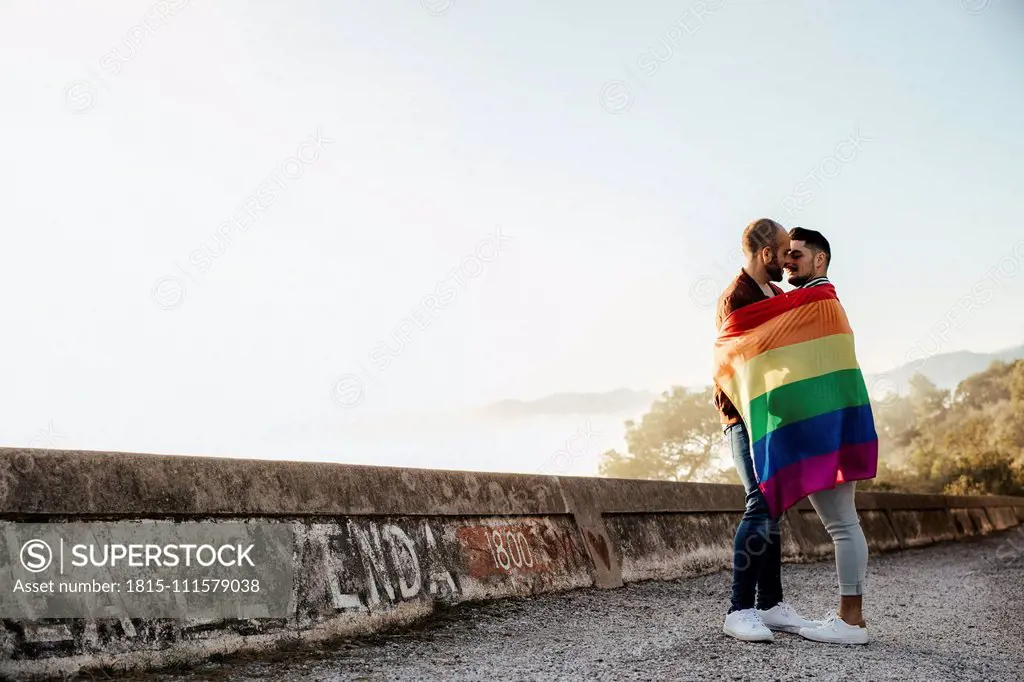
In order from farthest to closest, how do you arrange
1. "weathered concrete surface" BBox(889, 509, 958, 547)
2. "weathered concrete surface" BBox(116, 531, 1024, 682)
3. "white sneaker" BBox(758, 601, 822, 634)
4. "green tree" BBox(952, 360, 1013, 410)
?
"green tree" BBox(952, 360, 1013, 410), "weathered concrete surface" BBox(889, 509, 958, 547), "white sneaker" BBox(758, 601, 822, 634), "weathered concrete surface" BBox(116, 531, 1024, 682)

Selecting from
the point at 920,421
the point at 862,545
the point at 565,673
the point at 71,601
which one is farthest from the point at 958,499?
the point at 920,421

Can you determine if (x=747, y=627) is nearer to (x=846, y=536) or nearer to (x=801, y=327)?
(x=846, y=536)

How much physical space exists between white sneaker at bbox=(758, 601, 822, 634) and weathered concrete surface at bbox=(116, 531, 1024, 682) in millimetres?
61

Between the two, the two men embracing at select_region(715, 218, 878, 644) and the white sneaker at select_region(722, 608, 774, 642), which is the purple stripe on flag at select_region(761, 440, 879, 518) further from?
the white sneaker at select_region(722, 608, 774, 642)

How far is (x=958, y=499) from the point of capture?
13953 mm

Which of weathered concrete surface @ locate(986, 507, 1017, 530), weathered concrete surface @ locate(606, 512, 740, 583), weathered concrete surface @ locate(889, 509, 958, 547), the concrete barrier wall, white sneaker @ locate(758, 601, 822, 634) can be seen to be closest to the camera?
the concrete barrier wall

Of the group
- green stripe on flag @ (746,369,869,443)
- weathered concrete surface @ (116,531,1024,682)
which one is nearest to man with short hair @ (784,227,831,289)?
green stripe on flag @ (746,369,869,443)

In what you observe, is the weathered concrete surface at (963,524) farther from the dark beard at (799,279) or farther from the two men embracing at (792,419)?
the dark beard at (799,279)

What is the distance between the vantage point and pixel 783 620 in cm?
398

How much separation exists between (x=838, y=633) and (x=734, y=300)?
1605mm

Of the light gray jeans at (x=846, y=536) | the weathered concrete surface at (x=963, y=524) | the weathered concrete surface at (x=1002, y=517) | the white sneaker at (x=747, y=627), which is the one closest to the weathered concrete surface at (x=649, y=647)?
the white sneaker at (x=747, y=627)

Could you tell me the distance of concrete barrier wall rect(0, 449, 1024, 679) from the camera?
2.90 m

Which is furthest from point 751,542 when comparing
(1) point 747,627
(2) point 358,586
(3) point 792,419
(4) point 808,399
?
(2) point 358,586

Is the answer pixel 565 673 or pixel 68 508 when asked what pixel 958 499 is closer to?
pixel 565 673
